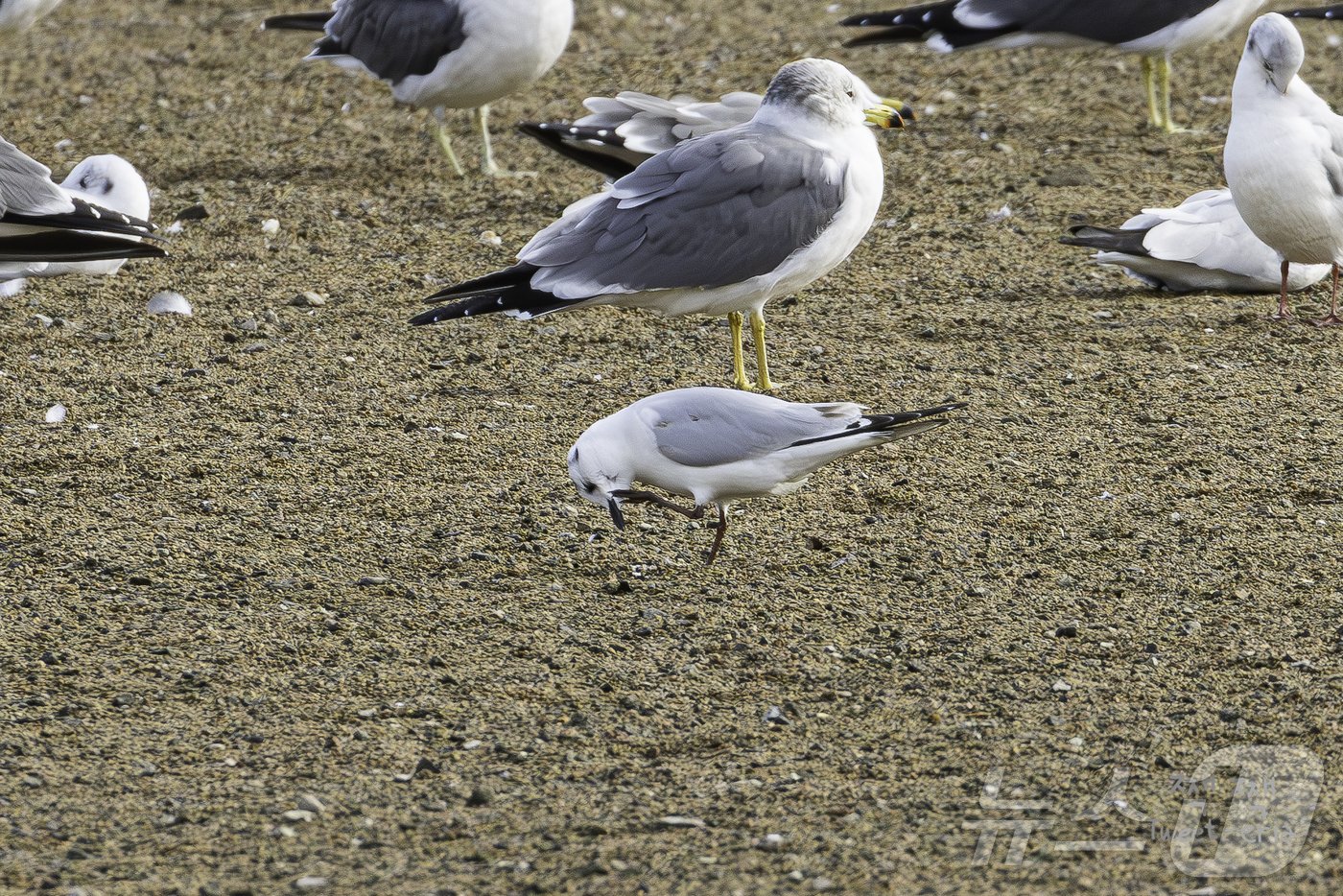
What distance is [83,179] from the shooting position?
22.7ft

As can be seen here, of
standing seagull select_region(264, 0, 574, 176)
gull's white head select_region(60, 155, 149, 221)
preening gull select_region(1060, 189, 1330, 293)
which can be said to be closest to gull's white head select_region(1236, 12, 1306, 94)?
preening gull select_region(1060, 189, 1330, 293)

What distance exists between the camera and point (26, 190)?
521 cm

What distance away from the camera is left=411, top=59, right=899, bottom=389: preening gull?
5.18m

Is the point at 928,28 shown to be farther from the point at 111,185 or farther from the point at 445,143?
the point at 111,185

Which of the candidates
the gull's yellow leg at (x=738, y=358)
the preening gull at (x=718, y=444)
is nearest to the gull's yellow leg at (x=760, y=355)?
the gull's yellow leg at (x=738, y=358)

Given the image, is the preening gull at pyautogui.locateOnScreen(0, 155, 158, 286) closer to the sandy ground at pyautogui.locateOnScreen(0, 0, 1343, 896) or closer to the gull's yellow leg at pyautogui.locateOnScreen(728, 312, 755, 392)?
the sandy ground at pyautogui.locateOnScreen(0, 0, 1343, 896)

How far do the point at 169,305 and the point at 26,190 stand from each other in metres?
1.17

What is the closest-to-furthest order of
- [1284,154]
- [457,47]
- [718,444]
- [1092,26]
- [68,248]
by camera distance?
[718,444]
[68,248]
[1284,154]
[457,47]
[1092,26]

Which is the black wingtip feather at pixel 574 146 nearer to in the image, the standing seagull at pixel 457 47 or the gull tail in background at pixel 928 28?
the standing seagull at pixel 457 47

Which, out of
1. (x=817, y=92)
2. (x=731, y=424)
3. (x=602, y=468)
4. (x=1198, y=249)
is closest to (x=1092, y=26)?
(x=1198, y=249)

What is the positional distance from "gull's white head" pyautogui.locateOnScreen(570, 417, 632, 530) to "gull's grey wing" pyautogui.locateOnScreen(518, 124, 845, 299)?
879mm

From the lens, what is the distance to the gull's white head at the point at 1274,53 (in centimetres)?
585

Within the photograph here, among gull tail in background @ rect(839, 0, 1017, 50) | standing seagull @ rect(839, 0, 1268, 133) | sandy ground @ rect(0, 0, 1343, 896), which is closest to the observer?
sandy ground @ rect(0, 0, 1343, 896)

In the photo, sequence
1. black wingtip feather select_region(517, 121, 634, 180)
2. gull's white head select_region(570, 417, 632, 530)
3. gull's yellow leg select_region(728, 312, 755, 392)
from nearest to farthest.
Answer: gull's white head select_region(570, 417, 632, 530) → gull's yellow leg select_region(728, 312, 755, 392) → black wingtip feather select_region(517, 121, 634, 180)
